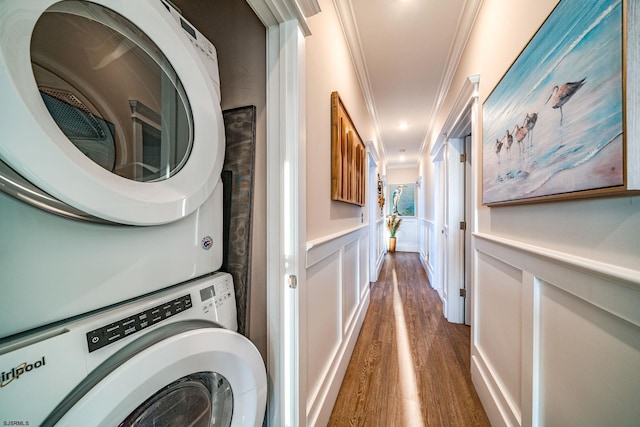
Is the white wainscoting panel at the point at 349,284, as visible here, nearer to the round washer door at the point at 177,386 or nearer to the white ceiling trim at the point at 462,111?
the round washer door at the point at 177,386

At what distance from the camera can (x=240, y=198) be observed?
98 cm

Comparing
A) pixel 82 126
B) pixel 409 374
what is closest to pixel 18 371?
pixel 82 126

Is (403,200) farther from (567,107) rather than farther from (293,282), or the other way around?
(293,282)

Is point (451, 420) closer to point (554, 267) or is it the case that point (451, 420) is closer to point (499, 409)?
point (499, 409)

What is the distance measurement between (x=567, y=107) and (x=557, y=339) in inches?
30.6

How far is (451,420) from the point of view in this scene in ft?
4.33

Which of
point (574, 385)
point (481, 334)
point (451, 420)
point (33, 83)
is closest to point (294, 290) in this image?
point (33, 83)

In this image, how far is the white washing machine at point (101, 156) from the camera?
0.37 metres

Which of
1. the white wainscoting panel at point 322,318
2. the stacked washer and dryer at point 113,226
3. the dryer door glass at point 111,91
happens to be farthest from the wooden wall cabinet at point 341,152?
the dryer door glass at point 111,91

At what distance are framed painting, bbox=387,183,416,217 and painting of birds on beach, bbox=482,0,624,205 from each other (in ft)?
19.4

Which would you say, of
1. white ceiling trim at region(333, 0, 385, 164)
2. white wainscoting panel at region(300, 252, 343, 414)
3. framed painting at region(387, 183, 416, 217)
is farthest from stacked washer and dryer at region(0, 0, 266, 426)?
framed painting at region(387, 183, 416, 217)

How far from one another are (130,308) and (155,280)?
0.26 feet

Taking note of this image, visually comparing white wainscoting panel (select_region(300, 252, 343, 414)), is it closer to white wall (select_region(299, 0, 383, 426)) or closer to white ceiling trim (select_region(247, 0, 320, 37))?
white wall (select_region(299, 0, 383, 426))

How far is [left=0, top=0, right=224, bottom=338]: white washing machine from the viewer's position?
0.37 m
